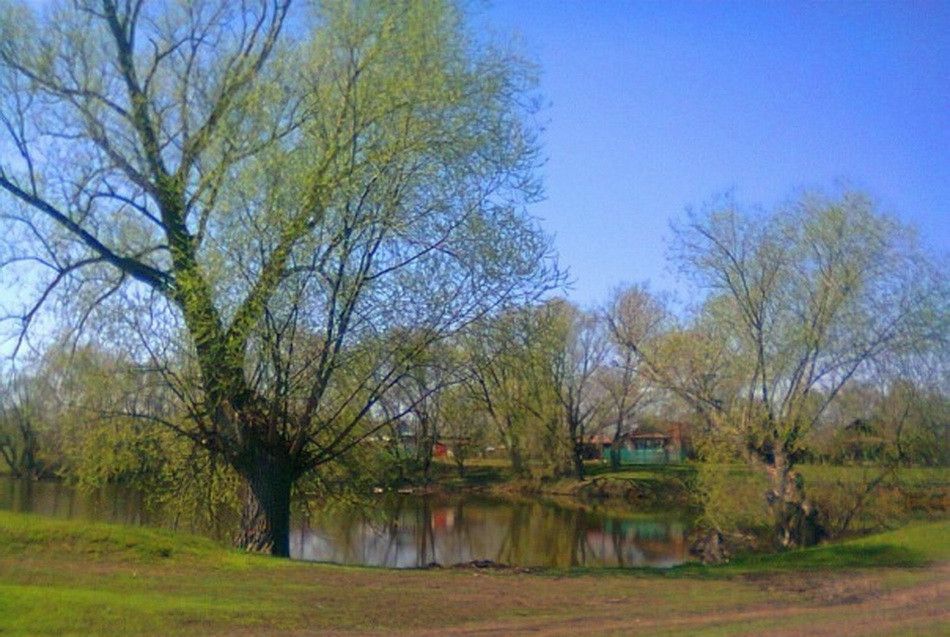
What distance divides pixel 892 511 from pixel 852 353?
5.92 m

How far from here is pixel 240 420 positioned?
19375 mm

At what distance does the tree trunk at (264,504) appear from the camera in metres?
19.7

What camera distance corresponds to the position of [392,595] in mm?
13828

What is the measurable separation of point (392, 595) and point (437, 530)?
21760 millimetres

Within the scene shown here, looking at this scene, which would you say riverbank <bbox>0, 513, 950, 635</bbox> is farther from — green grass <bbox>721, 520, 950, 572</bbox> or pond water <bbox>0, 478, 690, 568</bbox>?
pond water <bbox>0, 478, 690, 568</bbox>

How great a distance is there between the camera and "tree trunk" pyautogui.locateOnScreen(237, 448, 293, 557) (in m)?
19.7

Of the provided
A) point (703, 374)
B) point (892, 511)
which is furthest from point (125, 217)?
point (892, 511)

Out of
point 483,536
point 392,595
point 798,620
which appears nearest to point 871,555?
point 798,620

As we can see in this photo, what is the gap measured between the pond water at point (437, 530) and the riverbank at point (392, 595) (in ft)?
21.1

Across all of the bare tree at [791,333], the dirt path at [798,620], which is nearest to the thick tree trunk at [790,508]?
the bare tree at [791,333]

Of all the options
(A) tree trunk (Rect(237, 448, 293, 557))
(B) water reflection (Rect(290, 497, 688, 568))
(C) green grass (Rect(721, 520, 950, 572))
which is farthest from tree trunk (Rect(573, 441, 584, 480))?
(A) tree trunk (Rect(237, 448, 293, 557))

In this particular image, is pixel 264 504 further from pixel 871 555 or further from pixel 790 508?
pixel 790 508

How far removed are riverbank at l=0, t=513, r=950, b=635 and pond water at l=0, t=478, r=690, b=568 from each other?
21.1ft

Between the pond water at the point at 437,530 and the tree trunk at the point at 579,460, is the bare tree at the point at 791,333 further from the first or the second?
the tree trunk at the point at 579,460
